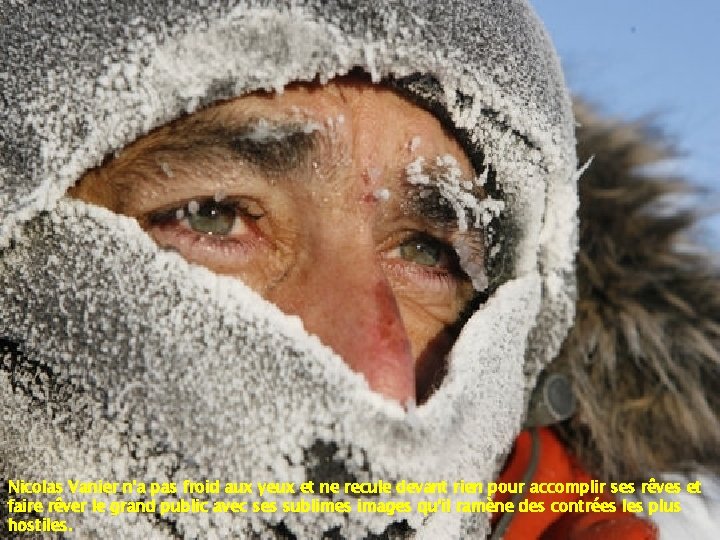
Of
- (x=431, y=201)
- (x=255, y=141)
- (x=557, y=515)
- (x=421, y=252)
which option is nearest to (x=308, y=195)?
(x=255, y=141)

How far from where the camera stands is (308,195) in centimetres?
133

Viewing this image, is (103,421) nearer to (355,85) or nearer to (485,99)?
(355,85)

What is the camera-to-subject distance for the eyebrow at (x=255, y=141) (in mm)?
1277

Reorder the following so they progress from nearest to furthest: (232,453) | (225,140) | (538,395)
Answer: (232,453) → (225,140) → (538,395)

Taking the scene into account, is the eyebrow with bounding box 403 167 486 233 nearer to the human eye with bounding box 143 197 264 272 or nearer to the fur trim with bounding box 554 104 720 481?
the human eye with bounding box 143 197 264 272

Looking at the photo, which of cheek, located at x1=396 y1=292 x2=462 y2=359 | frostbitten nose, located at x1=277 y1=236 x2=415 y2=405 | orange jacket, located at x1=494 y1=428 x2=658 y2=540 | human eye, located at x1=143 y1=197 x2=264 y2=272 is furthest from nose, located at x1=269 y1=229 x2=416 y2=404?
orange jacket, located at x1=494 y1=428 x2=658 y2=540

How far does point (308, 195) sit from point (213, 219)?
0.17 m

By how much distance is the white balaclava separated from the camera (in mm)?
1111

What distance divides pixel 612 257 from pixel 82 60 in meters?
1.40

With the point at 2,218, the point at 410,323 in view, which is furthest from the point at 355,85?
the point at 2,218

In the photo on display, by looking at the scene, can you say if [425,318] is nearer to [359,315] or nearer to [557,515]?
[359,315]

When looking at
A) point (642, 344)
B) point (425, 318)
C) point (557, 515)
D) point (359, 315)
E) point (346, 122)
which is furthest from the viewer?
point (642, 344)

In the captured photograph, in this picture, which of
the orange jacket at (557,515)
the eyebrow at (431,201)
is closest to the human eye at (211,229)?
the eyebrow at (431,201)

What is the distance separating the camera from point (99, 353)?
3.76 feet
